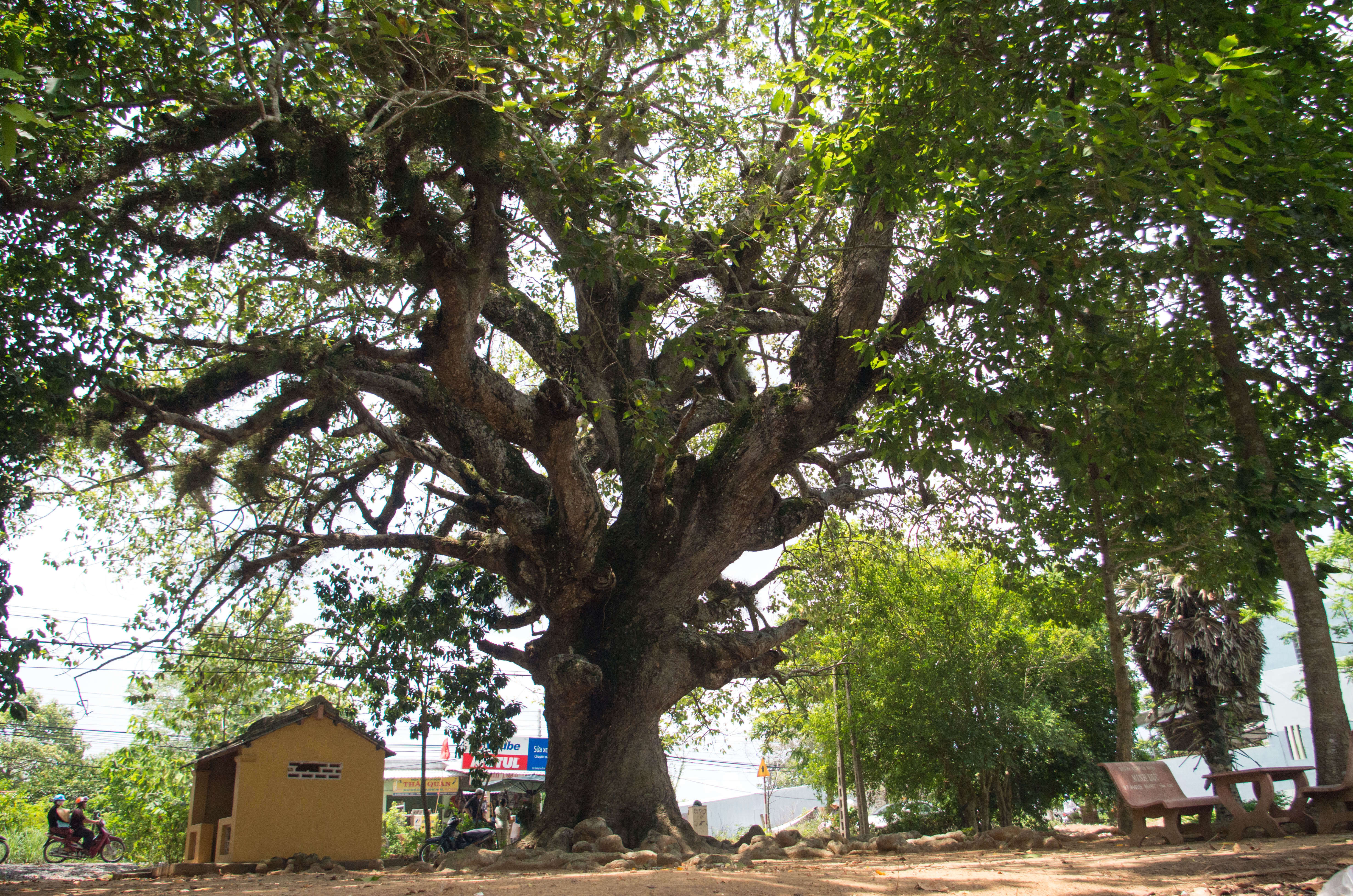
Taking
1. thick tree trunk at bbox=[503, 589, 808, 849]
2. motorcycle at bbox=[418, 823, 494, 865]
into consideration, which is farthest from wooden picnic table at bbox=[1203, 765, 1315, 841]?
motorcycle at bbox=[418, 823, 494, 865]

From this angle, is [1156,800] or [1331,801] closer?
[1331,801]

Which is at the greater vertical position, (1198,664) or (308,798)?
(1198,664)

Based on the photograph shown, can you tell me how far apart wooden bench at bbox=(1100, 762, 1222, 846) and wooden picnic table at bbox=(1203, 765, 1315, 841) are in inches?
5.1

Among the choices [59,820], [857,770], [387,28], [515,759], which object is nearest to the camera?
[387,28]

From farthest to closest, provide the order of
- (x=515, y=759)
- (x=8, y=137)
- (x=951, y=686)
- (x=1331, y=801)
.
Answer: (x=515, y=759) < (x=951, y=686) < (x=1331, y=801) < (x=8, y=137)

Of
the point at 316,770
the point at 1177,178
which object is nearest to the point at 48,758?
the point at 316,770

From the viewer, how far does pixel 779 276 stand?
9.03m

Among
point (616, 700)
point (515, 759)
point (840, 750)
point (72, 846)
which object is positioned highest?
point (616, 700)

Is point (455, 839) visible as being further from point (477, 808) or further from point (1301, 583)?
point (1301, 583)

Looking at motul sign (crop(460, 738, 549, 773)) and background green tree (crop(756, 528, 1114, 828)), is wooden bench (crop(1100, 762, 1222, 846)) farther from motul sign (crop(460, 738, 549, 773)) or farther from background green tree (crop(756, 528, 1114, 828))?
background green tree (crop(756, 528, 1114, 828))

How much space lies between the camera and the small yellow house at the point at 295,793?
8.49 metres

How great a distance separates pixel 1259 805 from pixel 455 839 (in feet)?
32.1

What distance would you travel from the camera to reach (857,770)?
50.3 ft

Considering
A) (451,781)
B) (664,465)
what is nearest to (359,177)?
(664,465)
